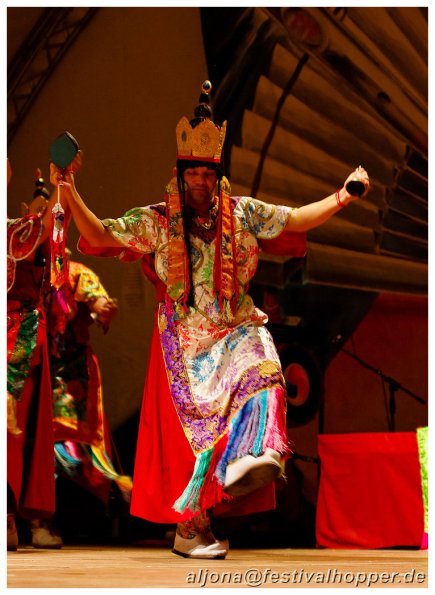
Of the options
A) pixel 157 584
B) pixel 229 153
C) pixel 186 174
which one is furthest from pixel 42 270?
pixel 157 584

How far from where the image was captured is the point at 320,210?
407cm

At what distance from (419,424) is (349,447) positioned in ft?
2.67

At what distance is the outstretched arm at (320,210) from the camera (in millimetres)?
3957

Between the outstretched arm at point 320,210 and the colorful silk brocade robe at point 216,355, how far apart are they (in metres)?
0.04

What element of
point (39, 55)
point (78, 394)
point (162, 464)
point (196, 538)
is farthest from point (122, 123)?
point (196, 538)

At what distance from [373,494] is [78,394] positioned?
158 cm

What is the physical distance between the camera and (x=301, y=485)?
19.2 feet

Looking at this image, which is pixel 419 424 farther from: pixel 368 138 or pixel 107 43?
pixel 107 43

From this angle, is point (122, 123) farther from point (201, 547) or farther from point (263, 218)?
point (201, 547)

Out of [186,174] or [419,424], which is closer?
[186,174]

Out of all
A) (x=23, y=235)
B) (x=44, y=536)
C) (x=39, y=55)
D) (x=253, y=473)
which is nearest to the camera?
(x=253, y=473)

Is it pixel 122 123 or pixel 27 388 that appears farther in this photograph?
pixel 122 123

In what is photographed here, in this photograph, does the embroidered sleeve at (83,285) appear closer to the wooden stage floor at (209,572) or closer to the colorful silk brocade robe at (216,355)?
the colorful silk brocade robe at (216,355)
